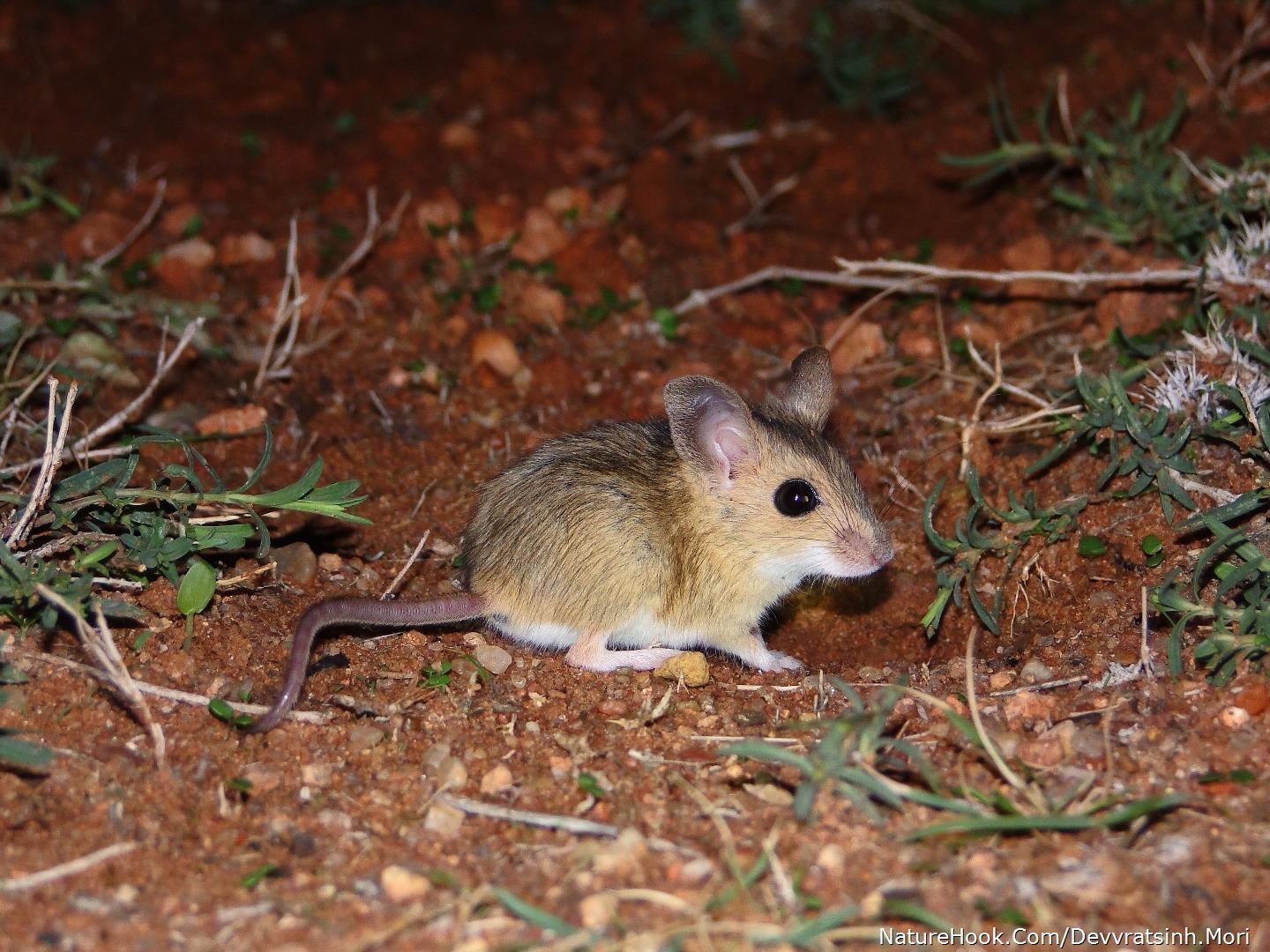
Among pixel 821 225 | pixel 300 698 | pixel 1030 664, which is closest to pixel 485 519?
pixel 300 698

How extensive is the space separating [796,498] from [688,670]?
708 millimetres

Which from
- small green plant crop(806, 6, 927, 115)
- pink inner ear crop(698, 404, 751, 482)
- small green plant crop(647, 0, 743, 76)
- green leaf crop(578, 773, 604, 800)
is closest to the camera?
green leaf crop(578, 773, 604, 800)

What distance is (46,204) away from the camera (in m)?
6.53

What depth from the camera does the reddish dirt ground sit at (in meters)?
3.17

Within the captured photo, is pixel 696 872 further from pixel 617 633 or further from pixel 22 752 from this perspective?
pixel 22 752

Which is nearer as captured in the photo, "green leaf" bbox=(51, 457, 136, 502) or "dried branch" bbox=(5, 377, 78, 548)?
"dried branch" bbox=(5, 377, 78, 548)

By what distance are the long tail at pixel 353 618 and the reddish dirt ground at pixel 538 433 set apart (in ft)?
0.40

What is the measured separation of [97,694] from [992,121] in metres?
5.36

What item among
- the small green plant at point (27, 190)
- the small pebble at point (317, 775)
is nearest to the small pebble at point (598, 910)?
the small pebble at point (317, 775)

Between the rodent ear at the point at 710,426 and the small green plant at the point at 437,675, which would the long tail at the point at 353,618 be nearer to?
the small green plant at the point at 437,675

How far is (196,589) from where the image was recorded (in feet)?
13.4

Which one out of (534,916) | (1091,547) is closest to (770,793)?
(534,916)

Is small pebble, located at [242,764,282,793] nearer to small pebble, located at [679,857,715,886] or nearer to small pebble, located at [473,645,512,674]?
small pebble, located at [473,645,512,674]

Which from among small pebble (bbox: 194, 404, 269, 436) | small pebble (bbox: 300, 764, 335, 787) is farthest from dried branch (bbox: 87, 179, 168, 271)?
small pebble (bbox: 300, 764, 335, 787)
